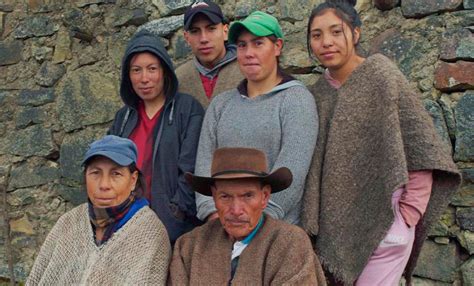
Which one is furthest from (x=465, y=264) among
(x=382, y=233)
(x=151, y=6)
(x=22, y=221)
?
(x=22, y=221)

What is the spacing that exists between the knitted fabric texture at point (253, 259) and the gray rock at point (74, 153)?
1.71 m

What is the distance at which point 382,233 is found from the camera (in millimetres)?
2326

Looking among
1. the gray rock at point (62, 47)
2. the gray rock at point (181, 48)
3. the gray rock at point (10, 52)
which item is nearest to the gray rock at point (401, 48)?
the gray rock at point (181, 48)

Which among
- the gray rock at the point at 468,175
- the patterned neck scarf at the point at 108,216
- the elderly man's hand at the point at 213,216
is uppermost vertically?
the patterned neck scarf at the point at 108,216

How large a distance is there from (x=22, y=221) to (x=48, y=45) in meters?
1.15

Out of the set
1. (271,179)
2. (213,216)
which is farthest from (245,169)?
(213,216)

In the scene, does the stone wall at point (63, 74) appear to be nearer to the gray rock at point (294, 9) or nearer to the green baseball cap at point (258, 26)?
the gray rock at point (294, 9)

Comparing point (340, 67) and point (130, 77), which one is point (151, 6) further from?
point (340, 67)

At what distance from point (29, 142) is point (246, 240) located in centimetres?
229

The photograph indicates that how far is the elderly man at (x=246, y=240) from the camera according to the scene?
87.1 inches

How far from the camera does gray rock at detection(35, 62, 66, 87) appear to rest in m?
4.06

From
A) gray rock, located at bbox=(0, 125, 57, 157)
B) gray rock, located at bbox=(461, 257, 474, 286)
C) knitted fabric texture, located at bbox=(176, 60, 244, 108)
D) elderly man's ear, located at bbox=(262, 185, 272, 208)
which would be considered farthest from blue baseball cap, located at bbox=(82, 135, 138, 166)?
gray rock, located at bbox=(0, 125, 57, 157)

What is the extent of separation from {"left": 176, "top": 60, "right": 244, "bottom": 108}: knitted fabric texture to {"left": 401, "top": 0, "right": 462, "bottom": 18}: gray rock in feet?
2.82

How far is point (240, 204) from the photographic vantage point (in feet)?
7.44
